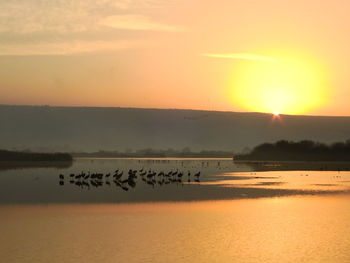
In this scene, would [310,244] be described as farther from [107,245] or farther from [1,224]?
[1,224]

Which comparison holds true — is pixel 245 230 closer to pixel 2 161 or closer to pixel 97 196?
pixel 97 196

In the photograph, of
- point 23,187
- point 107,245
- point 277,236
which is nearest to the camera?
point 107,245

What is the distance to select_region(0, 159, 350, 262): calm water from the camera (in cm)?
1834

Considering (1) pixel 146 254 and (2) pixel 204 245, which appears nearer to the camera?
(1) pixel 146 254

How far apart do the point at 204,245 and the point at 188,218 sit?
6.98 metres

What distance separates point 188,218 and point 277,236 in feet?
19.6

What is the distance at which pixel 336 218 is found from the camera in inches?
1038

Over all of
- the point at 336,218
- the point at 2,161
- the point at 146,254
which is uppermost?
the point at 2,161

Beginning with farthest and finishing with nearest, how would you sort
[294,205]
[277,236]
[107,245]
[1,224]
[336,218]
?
[294,205] → [336,218] → [1,224] → [277,236] → [107,245]

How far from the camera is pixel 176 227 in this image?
23984 millimetres

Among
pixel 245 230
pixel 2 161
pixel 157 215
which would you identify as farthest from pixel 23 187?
pixel 2 161

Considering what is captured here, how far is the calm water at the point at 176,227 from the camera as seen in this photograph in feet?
60.2

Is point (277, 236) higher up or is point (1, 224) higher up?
point (1, 224)

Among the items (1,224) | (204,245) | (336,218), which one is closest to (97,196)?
(1,224)
